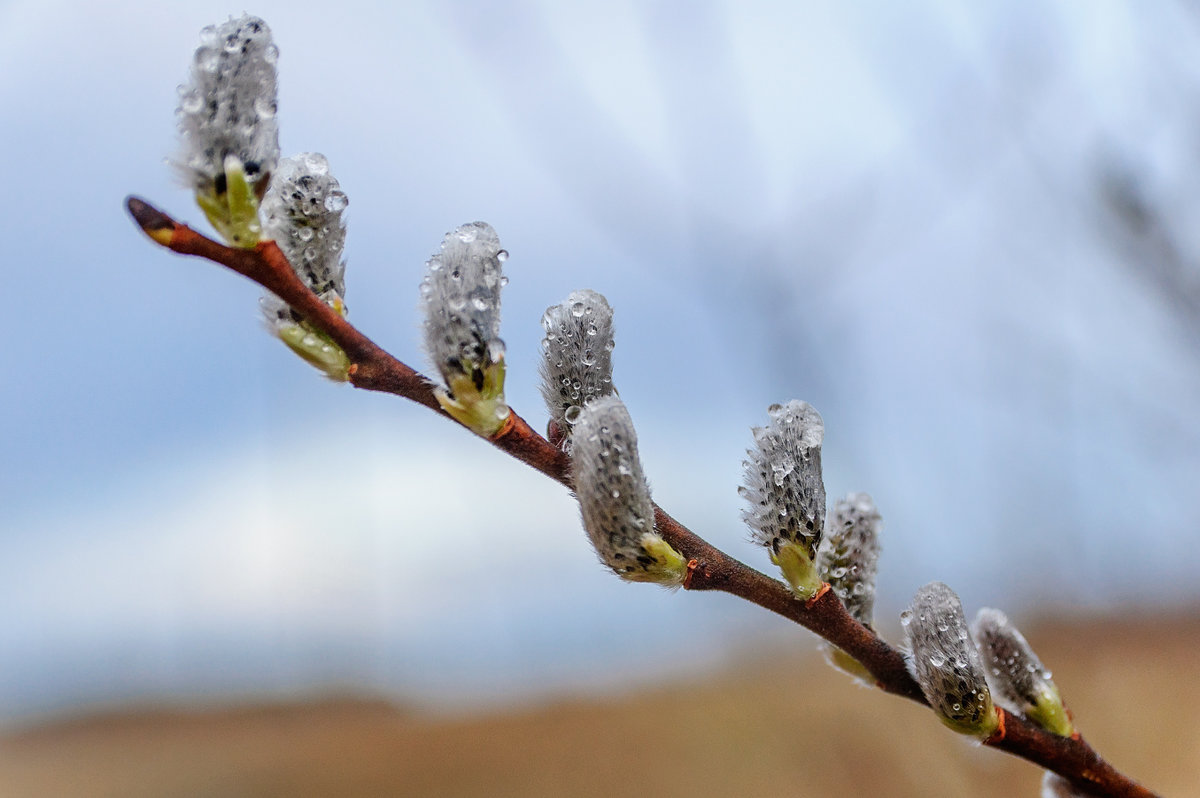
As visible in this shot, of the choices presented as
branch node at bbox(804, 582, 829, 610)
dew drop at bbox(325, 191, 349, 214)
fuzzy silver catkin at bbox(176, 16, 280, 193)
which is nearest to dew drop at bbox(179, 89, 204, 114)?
fuzzy silver catkin at bbox(176, 16, 280, 193)

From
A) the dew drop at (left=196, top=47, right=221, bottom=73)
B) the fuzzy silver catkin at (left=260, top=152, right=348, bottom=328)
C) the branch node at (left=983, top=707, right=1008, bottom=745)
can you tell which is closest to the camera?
the dew drop at (left=196, top=47, right=221, bottom=73)

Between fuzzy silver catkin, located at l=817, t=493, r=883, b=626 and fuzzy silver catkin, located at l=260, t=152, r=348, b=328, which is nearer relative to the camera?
fuzzy silver catkin, located at l=260, t=152, r=348, b=328

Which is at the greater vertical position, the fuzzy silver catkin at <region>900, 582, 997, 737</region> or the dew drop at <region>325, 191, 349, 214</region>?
the dew drop at <region>325, 191, 349, 214</region>

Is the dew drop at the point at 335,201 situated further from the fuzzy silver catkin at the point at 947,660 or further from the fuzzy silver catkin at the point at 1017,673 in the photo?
the fuzzy silver catkin at the point at 1017,673

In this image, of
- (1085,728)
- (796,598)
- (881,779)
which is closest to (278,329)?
(796,598)

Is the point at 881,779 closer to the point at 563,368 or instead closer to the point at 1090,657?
the point at 1090,657

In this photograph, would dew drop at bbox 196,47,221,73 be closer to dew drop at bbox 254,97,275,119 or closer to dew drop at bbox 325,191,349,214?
dew drop at bbox 254,97,275,119
